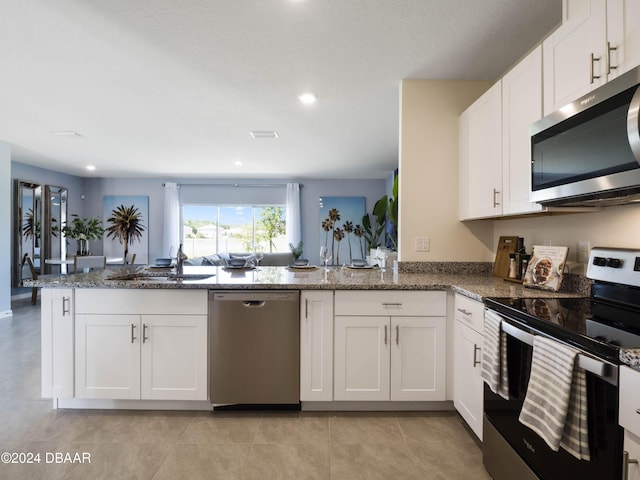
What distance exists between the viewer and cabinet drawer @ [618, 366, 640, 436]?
847 mm

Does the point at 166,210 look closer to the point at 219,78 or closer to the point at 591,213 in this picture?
the point at 219,78

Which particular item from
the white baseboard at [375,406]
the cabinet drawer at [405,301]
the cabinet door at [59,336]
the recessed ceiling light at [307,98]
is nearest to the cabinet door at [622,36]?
the cabinet drawer at [405,301]

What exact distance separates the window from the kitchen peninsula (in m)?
5.47

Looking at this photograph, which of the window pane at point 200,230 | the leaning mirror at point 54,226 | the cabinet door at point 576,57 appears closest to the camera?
the cabinet door at point 576,57

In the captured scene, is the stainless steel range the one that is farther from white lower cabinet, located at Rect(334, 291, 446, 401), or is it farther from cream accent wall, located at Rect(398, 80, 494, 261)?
cream accent wall, located at Rect(398, 80, 494, 261)

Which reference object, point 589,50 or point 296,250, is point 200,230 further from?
point 589,50

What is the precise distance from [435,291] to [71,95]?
358 cm

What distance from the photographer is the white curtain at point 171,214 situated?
7359 mm

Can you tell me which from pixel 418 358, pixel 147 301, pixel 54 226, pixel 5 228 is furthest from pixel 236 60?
pixel 54 226

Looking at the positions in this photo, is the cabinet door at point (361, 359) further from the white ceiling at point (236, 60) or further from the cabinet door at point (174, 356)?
the white ceiling at point (236, 60)

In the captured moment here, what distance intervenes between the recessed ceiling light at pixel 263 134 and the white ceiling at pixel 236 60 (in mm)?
96

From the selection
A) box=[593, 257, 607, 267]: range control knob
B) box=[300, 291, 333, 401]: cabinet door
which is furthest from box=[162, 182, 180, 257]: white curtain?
box=[593, 257, 607, 267]: range control knob

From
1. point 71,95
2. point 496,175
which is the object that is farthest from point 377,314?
point 71,95

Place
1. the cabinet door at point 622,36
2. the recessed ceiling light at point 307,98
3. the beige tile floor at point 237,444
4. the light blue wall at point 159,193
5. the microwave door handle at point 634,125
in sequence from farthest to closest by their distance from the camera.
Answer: the light blue wall at point 159,193
the recessed ceiling light at point 307,98
the beige tile floor at point 237,444
the cabinet door at point 622,36
the microwave door handle at point 634,125
